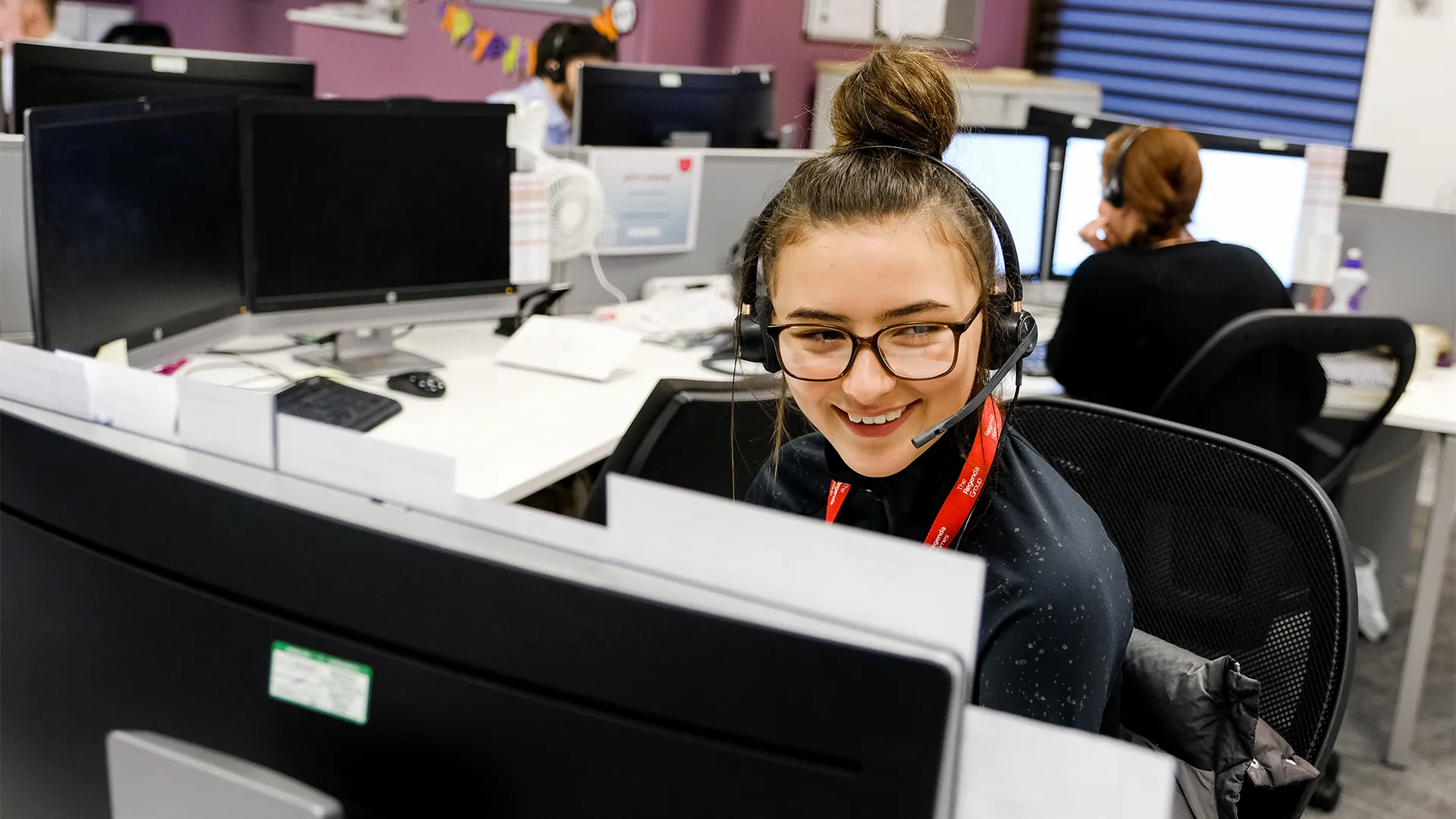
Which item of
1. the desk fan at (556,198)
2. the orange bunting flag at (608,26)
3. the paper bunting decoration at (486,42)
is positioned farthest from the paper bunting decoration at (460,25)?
the desk fan at (556,198)

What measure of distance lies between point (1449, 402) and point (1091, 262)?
2.81 ft

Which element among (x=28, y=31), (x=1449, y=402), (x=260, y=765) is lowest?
(x=1449, y=402)

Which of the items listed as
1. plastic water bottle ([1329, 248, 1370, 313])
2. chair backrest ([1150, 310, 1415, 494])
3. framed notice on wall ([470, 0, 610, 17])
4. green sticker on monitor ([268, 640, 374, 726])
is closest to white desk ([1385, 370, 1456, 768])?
chair backrest ([1150, 310, 1415, 494])

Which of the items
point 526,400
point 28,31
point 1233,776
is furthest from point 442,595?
point 28,31

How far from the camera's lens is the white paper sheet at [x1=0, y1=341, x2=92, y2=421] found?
0.60 metres

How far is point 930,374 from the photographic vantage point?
97 centimetres

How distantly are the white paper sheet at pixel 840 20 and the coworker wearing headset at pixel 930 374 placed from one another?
4.49 m

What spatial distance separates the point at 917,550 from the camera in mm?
422

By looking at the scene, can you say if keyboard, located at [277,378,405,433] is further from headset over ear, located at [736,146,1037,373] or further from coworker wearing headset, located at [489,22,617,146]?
coworker wearing headset, located at [489,22,617,146]

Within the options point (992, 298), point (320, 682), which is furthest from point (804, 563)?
point (992, 298)

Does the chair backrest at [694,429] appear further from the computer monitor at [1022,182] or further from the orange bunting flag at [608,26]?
the orange bunting flag at [608,26]

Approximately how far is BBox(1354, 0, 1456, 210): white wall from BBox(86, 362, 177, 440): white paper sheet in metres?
4.44

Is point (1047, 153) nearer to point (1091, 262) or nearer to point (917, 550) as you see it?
point (1091, 262)

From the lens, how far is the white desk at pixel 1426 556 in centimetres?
253
